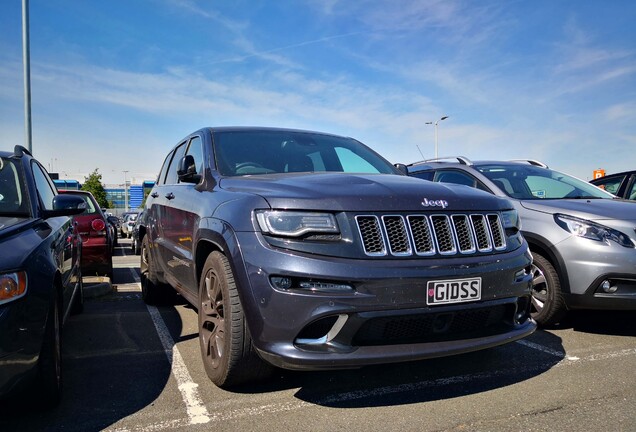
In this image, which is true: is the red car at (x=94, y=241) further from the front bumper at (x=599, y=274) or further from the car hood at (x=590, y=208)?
the front bumper at (x=599, y=274)

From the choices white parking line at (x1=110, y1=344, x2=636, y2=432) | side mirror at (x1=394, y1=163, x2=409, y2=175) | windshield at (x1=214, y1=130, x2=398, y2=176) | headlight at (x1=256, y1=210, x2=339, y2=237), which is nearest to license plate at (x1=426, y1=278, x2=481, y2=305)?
headlight at (x1=256, y1=210, x2=339, y2=237)

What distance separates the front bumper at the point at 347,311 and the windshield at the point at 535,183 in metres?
2.82

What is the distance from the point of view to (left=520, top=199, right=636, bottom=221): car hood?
4371mm

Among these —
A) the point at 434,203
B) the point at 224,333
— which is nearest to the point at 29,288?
the point at 224,333

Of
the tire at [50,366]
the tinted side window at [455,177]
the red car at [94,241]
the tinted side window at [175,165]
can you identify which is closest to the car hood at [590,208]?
the tinted side window at [455,177]

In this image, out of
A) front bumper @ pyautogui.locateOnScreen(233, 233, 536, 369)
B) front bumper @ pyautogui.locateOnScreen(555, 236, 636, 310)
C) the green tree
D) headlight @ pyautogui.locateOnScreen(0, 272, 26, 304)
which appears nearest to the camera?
headlight @ pyautogui.locateOnScreen(0, 272, 26, 304)

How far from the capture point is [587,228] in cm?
434

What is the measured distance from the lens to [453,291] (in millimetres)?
2758

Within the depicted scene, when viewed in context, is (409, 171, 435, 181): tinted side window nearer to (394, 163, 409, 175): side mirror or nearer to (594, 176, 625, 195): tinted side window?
(394, 163, 409, 175): side mirror

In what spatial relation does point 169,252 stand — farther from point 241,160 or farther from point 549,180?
point 549,180

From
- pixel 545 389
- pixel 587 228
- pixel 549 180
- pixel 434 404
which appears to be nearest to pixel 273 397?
pixel 434 404

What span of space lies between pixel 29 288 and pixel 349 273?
155 centimetres

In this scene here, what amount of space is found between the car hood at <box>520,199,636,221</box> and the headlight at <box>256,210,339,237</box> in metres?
2.80

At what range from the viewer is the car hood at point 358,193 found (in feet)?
9.07
